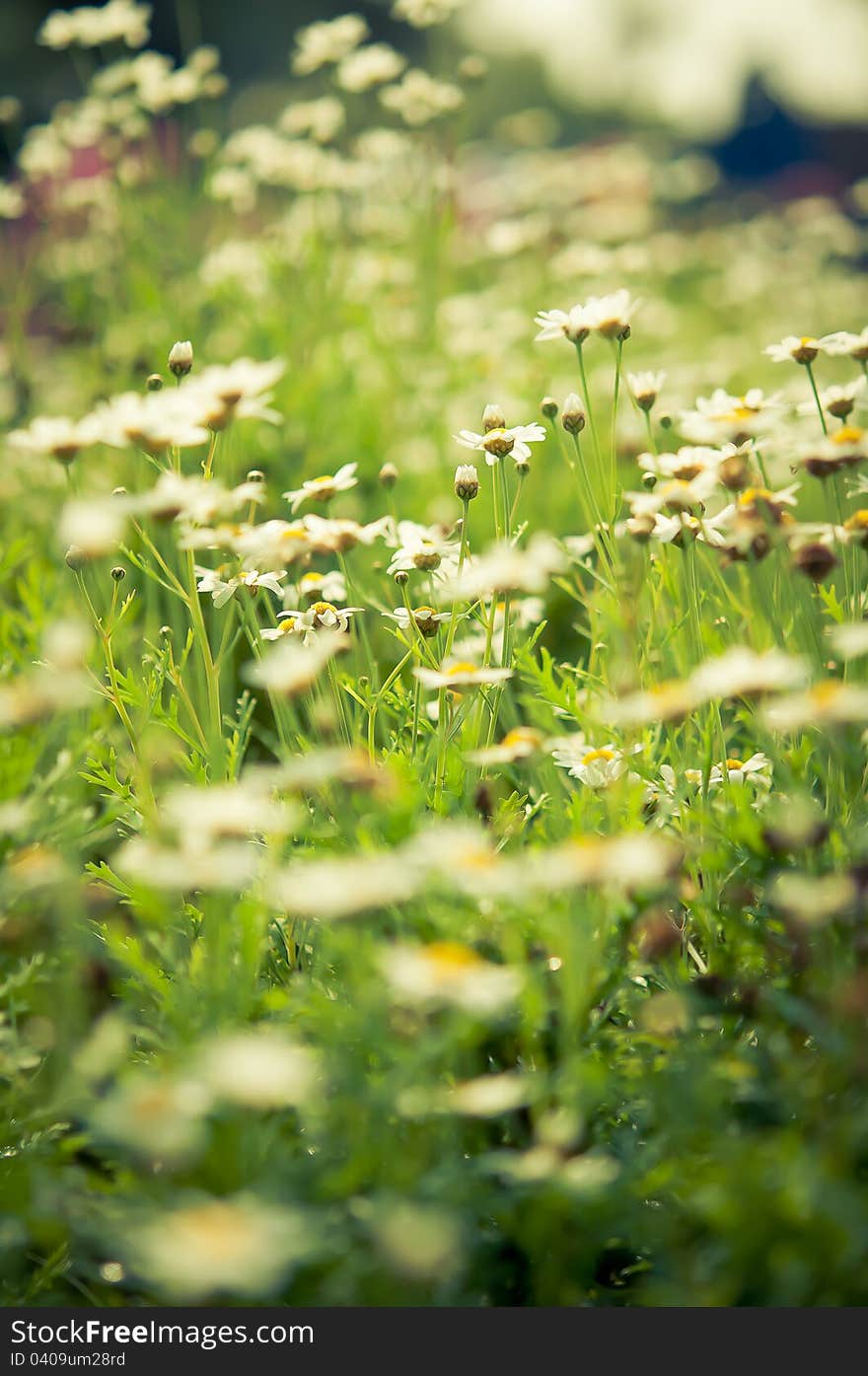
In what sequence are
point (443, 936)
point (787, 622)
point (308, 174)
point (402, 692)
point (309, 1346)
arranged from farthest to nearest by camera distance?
point (308, 174), point (787, 622), point (402, 692), point (443, 936), point (309, 1346)

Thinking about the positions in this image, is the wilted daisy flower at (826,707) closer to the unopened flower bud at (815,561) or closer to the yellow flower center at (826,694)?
the yellow flower center at (826,694)

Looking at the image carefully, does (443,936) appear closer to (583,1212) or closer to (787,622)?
(583,1212)

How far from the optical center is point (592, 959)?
1.13m

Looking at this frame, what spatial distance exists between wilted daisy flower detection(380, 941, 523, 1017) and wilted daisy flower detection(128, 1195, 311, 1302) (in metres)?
0.18

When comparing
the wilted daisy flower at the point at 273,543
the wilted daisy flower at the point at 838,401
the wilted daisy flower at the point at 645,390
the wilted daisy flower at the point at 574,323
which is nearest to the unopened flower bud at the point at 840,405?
the wilted daisy flower at the point at 838,401

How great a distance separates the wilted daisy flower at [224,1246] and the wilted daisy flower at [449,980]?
0.58 ft

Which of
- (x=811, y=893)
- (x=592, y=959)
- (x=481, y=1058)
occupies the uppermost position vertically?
(x=811, y=893)

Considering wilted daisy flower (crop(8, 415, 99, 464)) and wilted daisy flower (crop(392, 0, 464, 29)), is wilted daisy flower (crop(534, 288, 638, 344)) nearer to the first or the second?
wilted daisy flower (crop(8, 415, 99, 464))

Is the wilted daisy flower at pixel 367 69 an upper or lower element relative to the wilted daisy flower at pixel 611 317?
upper

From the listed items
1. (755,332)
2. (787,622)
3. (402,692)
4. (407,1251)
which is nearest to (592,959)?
(407,1251)

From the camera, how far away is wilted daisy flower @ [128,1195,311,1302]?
0.70 metres

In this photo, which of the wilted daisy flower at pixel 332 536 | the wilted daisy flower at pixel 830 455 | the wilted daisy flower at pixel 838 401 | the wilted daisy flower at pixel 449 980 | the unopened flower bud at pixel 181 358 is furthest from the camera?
the wilted daisy flower at pixel 838 401

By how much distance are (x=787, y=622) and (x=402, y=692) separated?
0.67 metres

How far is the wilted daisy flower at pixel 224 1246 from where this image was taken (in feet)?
2.30
